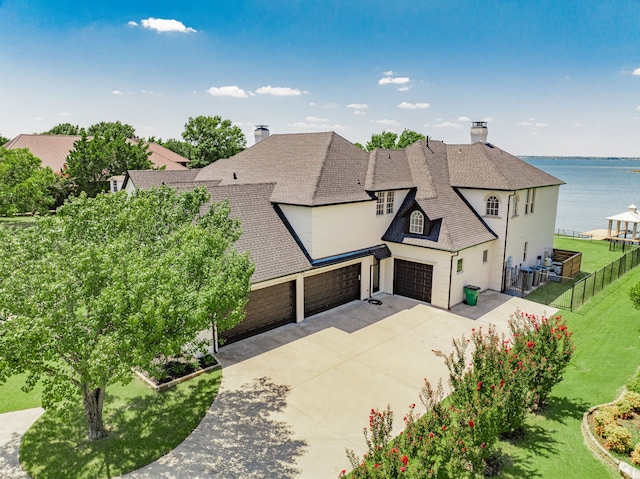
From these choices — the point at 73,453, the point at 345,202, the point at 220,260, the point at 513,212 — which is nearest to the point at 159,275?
the point at 220,260

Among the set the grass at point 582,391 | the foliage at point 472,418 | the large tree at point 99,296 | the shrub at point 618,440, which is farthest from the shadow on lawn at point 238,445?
the shrub at point 618,440

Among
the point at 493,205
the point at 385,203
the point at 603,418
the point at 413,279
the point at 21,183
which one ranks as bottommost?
the point at 603,418

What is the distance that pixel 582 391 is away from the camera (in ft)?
43.3

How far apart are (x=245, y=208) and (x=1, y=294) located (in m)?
11.8

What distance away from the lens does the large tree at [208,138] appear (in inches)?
2180

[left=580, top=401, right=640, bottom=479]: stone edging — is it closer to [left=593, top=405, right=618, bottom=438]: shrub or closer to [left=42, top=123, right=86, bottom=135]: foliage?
[left=593, top=405, right=618, bottom=438]: shrub

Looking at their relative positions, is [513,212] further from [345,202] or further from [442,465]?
[442,465]

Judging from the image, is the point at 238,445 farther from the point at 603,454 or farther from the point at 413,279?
the point at 413,279

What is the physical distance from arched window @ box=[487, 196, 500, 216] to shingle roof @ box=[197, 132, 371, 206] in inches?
291

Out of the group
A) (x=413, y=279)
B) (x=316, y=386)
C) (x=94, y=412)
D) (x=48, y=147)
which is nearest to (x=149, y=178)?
(x=413, y=279)

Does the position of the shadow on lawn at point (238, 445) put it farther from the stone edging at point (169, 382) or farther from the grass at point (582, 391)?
the grass at point (582, 391)

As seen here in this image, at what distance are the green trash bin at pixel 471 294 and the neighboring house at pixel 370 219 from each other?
1.29 feet

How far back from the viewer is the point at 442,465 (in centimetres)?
802

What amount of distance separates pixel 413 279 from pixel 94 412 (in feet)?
Result: 51.6
